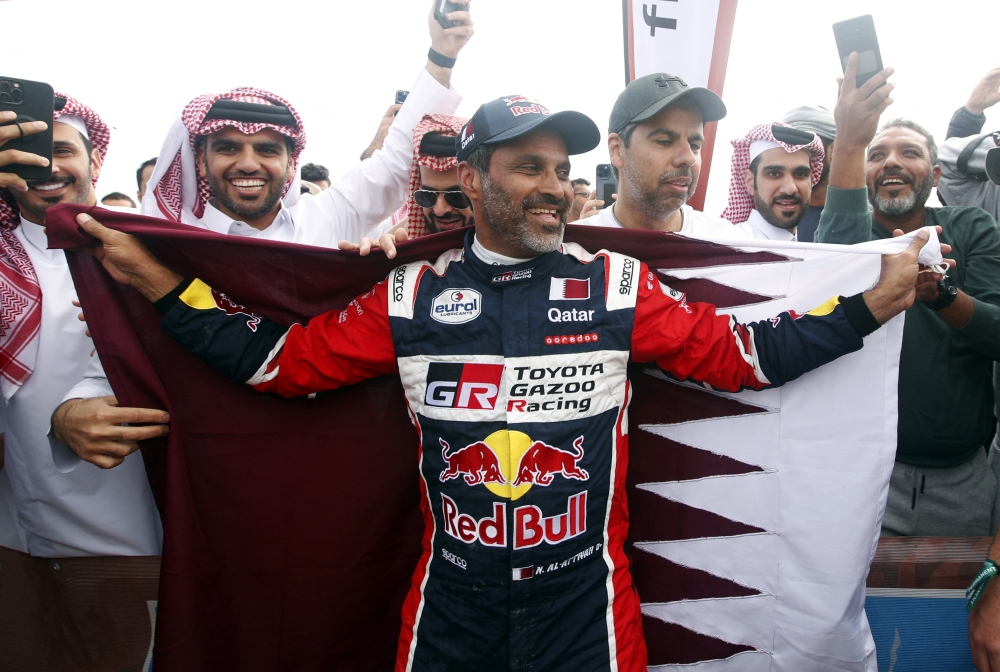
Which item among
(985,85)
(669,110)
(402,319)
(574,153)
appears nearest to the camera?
(402,319)

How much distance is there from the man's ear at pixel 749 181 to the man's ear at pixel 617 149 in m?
1.51

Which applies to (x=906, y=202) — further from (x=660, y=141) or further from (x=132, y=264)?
(x=132, y=264)

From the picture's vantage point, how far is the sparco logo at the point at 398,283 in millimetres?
2008

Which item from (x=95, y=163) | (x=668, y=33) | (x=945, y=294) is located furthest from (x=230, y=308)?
(x=668, y=33)

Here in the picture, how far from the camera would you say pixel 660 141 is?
265 centimetres

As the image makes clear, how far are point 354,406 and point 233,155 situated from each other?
4.42ft

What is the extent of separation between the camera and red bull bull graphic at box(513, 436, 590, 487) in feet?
6.02

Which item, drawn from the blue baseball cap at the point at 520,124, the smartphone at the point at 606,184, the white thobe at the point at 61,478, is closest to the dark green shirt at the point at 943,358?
the blue baseball cap at the point at 520,124

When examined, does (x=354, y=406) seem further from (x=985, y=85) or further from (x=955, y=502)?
(x=985, y=85)

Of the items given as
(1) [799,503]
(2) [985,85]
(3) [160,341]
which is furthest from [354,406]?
(2) [985,85]

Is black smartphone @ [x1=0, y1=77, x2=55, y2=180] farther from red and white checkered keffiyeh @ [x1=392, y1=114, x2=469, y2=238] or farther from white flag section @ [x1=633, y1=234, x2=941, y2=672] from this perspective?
white flag section @ [x1=633, y1=234, x2=941, y2=672]

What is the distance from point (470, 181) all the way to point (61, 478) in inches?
81.4

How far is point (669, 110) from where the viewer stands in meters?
2.62

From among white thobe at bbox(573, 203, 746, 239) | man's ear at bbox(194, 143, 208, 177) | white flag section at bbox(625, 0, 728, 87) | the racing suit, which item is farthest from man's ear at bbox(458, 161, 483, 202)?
white flag section at bbox(625, 0, 728, 87)
